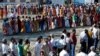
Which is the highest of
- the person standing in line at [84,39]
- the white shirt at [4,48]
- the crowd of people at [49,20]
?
the white shirt at [4,48]

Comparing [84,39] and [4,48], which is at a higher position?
[4,48]

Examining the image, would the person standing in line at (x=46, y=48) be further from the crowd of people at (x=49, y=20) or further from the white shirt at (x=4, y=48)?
the crowd of people at (x=49, y=20)

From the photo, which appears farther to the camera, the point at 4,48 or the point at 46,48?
the point at 46,48

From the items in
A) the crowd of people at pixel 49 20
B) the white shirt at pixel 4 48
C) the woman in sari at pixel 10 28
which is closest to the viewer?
the white shirt at pixel 4 48

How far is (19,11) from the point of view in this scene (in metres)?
35.6

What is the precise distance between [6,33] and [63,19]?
15.6 feet

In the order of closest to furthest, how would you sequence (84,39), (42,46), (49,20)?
(42,46) → (84,39) → (49,20)

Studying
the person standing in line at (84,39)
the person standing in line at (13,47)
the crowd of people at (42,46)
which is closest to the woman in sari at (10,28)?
the person standing in line at (84,39)

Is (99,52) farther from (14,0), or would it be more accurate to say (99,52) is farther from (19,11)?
(14,0)

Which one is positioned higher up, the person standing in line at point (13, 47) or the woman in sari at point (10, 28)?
the person standing in line at point (13, 47)

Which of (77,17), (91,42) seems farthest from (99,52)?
(77,17)

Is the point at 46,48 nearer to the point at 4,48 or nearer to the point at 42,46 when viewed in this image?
the point at 42,46

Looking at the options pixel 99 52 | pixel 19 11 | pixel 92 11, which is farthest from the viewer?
pixel 19 11


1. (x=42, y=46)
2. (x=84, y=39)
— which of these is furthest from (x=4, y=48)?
(x=84, y=39)
